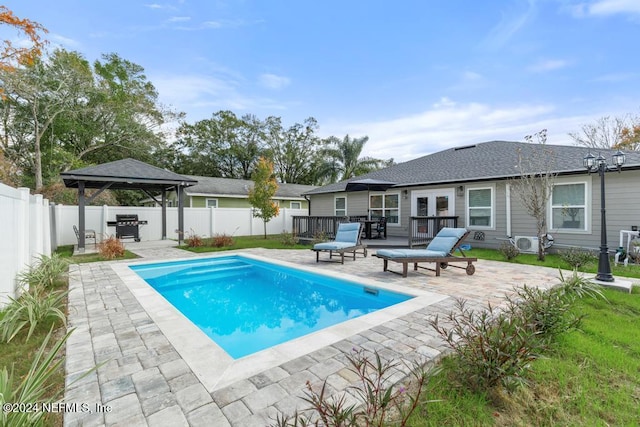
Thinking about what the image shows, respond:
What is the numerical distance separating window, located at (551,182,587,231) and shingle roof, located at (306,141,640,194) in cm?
72

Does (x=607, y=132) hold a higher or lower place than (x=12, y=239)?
higher

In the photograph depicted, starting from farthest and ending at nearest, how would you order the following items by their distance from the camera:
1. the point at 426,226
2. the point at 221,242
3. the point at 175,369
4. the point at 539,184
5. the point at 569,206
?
1. the point at 221,242
2. the point at 426,226
3. the point at 539,184
4. the point at 569,206
5. the point at 175,369

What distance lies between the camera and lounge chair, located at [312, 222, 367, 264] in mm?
8289

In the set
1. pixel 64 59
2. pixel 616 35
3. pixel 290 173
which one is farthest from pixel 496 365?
pixel 290 173

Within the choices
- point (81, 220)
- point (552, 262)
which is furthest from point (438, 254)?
point (81, 220)

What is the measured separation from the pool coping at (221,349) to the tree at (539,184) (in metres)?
5.96

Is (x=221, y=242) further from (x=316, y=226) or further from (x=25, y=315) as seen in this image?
(x=25, y=315)

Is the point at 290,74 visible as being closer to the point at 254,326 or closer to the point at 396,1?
the point at 396,1

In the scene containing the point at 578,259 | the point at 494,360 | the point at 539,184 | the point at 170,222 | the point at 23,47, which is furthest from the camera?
the point at 170,222

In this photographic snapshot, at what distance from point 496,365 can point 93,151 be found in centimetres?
3180

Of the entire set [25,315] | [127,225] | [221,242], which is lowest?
[25,315]

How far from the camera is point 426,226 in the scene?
37.3 ft

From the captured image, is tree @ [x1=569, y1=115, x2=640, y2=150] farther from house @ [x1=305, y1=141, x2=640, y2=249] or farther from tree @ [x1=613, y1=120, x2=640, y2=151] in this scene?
house @ [x1=305, y1=141, x2=640, y2=249]

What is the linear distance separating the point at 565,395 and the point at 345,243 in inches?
255
